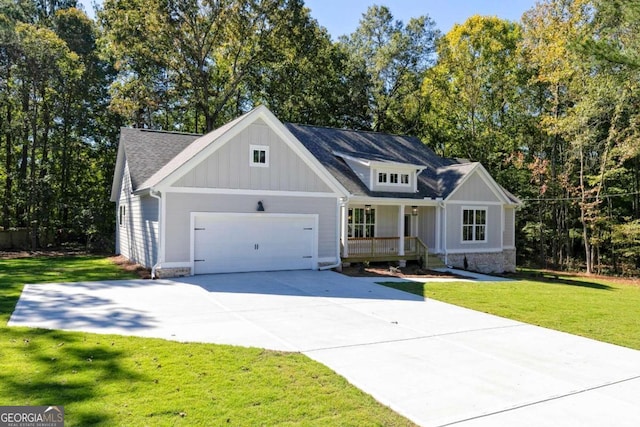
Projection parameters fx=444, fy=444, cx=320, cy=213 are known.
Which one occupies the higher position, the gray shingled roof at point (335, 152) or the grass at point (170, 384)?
the gray shingled roof at point (335, 152)

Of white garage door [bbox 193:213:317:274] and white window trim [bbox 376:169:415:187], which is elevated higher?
white window trim [bbox 376:169:415:187]

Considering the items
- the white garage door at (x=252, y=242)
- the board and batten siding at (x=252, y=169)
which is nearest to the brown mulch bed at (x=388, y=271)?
the white garage door at (x=252, y=242)

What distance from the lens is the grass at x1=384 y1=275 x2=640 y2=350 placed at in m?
8.48

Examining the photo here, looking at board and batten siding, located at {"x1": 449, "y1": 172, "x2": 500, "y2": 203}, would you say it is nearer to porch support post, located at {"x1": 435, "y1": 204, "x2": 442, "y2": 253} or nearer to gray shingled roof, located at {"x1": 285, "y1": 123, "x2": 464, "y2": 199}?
gray shingled roof, located at {"x1": 285, "y1": 123, "x2": 464, "y2": 199}

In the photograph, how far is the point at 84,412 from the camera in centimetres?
426

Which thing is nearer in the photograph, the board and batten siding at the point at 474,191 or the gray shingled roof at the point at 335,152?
the gray shingled roof at the point at 335,152

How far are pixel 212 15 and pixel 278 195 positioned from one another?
16.9 m

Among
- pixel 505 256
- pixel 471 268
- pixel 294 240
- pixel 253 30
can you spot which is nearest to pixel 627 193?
pixel 505 256

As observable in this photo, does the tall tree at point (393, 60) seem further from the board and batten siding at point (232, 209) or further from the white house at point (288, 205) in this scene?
the board and batten siding at point (232, 209)

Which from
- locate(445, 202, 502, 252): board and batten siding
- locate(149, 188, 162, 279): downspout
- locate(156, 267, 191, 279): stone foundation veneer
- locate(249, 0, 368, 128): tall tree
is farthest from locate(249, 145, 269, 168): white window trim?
locate(249, 0, 368, 128): tall tree

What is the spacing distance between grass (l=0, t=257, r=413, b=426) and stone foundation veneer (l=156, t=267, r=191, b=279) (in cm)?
611

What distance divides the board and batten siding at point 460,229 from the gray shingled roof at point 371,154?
1.03 meters

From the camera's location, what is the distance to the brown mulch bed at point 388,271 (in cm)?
1599

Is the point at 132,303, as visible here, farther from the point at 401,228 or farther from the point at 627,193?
the point at 627,193
